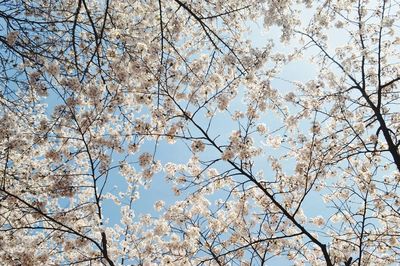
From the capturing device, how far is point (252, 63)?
5.52m

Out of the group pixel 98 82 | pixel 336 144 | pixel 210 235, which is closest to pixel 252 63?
pixel 336 144

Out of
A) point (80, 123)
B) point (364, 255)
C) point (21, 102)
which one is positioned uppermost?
point (21, 102)

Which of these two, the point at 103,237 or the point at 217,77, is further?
the point at 217,77

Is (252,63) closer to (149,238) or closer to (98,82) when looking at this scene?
(98,82)

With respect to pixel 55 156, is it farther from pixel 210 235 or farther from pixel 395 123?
pixel 395 123

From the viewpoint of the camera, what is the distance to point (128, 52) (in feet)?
18.5

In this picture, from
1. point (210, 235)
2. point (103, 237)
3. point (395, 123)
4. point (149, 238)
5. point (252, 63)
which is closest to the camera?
point (103, 237)

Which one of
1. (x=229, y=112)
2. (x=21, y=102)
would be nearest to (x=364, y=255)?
(x=229, y=112)

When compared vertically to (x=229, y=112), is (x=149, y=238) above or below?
below

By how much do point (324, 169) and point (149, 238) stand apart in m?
3.45

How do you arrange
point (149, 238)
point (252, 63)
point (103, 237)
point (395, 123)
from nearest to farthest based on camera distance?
point (103, 237) → point (252, 63) → point (395, 123) → point (149, 238)

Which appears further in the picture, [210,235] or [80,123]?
[210,235]

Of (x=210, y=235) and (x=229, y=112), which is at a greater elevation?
(x=229, y=112)

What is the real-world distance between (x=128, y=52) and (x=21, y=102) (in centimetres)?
206
